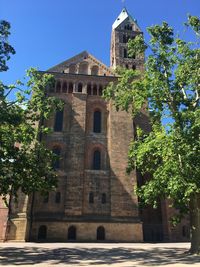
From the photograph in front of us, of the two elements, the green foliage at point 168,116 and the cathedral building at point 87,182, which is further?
the cathedral building at point 87,182

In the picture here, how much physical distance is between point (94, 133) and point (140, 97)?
1395cm

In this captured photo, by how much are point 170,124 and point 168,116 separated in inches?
54.6

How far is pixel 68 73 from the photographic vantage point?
34438 mm

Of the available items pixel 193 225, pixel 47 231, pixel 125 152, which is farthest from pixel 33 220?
pixel 193 225

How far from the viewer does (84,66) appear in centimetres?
3691

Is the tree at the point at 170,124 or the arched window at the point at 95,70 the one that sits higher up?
the arched window at the point at 95,70

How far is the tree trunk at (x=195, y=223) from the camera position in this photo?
1664 cm

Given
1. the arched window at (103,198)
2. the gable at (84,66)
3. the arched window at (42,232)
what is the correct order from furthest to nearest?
the gable at (84,66) → the arched window at (103,198) → the arched window at (42,232)

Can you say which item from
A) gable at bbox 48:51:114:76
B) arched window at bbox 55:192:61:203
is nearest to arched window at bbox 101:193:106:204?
arched window at bbox 55:192:61:203

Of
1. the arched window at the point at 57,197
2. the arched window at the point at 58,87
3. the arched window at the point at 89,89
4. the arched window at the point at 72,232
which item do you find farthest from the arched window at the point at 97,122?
the arched window at the point at 72,232

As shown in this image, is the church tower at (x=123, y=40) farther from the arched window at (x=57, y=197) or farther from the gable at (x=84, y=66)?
the arched window at (x=57, y=197)

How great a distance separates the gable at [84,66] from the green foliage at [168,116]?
15787 mm

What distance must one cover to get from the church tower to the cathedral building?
4086 millimetres

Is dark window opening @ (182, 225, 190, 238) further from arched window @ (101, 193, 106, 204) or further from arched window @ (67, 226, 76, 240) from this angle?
arched window @ (67, 226, 76, 240)
